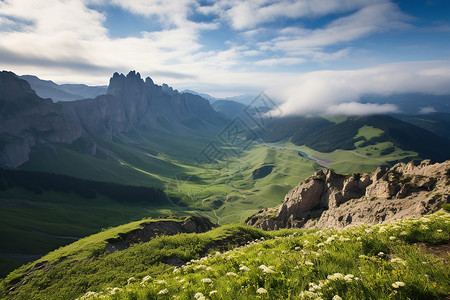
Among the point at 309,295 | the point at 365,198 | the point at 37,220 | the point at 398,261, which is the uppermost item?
the point at 398,261

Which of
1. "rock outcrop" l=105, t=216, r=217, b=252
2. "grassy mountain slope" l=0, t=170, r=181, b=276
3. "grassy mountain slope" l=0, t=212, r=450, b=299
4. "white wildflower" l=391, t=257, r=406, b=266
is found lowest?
"grassy mountain slope" l=0, t=170, r=181, b=276

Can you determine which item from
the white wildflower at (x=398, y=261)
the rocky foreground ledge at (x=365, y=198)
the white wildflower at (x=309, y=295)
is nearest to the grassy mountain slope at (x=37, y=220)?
the rocky foreground ledge at (x=365, y=198)

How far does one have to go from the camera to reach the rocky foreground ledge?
143 ft

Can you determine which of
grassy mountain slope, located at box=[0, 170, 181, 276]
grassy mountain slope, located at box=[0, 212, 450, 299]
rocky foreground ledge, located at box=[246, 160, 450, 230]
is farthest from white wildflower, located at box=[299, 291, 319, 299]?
grassy mountain slope, located at box=[0, 170, 181, 276]

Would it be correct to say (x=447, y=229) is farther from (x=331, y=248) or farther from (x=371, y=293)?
(x=371, y=293)

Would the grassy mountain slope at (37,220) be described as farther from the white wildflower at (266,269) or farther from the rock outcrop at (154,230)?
the white wildflower at (266,269)

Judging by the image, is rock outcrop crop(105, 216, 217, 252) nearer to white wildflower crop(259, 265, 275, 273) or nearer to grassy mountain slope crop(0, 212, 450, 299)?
grassy mountain slope crop(0, 212, 450, 299)

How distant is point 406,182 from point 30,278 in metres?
67.1

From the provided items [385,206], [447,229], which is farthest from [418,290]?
[385,206]

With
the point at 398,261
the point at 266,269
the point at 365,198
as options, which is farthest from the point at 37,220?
the point at 398,261

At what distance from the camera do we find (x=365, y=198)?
56.0 m

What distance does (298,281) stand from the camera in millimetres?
8070

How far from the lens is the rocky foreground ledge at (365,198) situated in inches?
1714

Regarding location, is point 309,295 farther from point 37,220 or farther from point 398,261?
point 37,220
